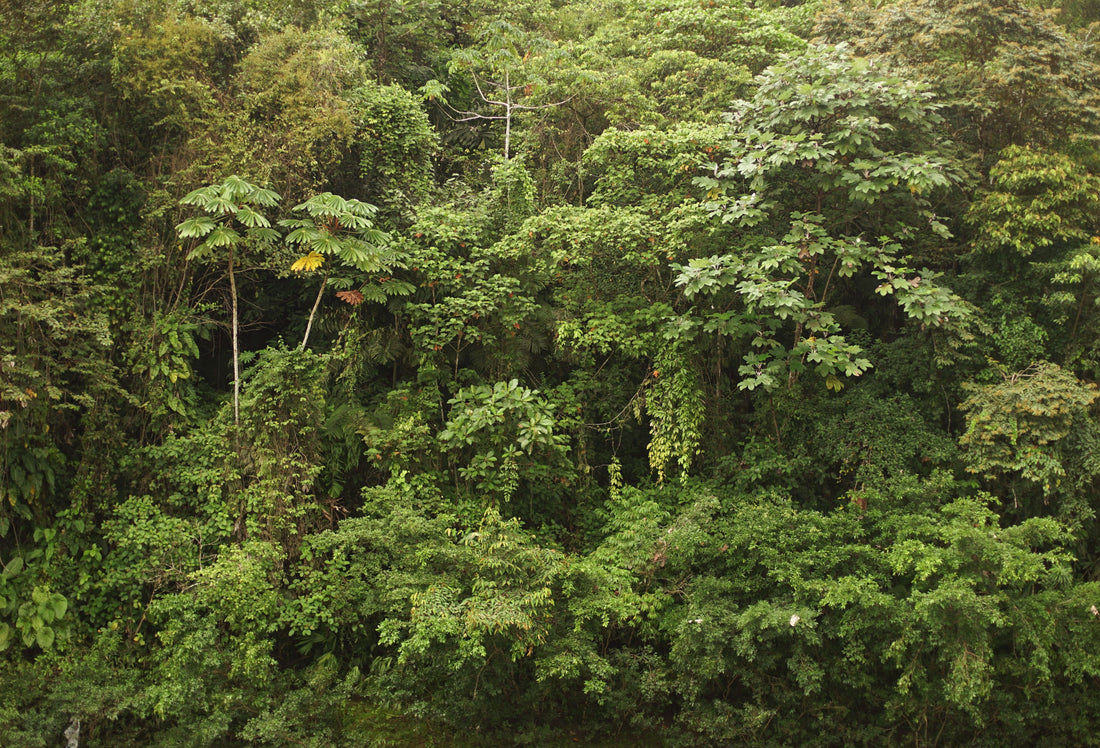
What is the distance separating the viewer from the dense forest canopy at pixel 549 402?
6391mm

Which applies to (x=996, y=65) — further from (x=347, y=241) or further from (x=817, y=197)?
(x=347, y=241)

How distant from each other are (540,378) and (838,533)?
12.5 feet

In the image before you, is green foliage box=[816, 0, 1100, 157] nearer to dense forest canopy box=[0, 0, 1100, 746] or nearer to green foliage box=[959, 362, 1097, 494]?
dense forest canopy box=[0, 0, 1100, 746]

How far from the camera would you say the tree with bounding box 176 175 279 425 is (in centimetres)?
686

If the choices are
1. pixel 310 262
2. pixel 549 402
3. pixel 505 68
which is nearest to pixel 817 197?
pixel 549 402

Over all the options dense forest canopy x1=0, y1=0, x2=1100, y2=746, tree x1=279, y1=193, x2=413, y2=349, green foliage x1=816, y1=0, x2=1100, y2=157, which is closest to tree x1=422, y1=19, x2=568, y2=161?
dense forest canopy x1=0, y1=0, x2=1100, y2=746

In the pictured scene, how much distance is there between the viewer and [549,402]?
27.0 feet

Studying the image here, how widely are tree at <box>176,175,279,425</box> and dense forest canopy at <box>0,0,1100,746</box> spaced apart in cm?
6

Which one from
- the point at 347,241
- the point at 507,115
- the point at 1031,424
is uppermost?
the point at 507,115

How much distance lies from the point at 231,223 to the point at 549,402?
391 cm

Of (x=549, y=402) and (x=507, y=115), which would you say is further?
(x=507, y=115)

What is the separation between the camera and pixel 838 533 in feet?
22.5

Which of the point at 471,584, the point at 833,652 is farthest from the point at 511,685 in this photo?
the point at 833,652

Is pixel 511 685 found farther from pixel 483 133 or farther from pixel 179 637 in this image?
pixel 483 133
